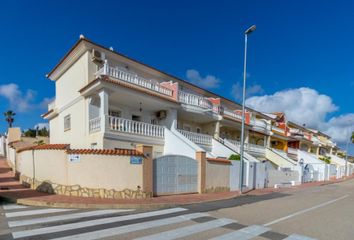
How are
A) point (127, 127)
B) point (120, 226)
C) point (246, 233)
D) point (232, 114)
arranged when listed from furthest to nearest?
point (232, 114)
point (127, 127)
point (120, 226)
point (246, 233)

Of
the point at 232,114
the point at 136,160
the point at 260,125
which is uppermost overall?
the point at 232,114

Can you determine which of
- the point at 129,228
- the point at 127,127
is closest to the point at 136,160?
the point at 127,127

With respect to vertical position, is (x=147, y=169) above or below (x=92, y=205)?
above

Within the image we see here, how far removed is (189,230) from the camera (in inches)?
255

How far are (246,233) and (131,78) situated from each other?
40.5ft

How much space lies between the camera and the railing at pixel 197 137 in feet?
60.7

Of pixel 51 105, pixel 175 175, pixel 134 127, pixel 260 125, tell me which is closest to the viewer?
pixel 175 175

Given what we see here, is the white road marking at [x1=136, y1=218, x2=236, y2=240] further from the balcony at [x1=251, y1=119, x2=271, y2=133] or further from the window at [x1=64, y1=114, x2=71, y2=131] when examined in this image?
the balcony at [x1=251, y1=119, x2=271, y2=133]

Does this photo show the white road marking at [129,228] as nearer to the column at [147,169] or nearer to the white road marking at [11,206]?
the column at [147,169]

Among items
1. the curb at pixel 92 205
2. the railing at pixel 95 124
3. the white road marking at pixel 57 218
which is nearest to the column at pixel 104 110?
the railing at pixel 95 124

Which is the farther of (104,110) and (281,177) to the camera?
(281,177)

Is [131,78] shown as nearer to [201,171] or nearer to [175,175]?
[175,175]

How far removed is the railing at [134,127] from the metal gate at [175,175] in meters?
3.44

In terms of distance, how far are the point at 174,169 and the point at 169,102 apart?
20.4 feet
